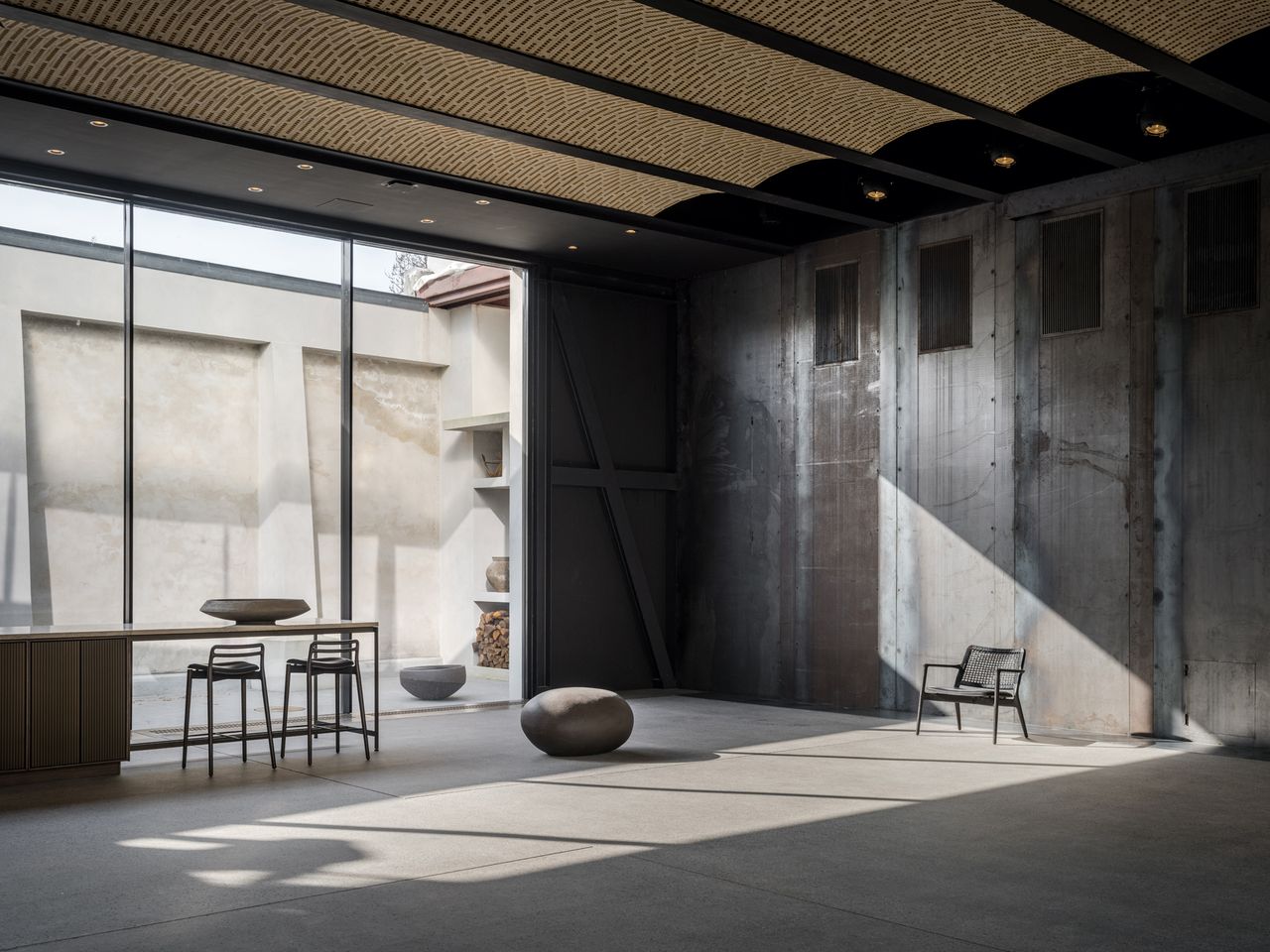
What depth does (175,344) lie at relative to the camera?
958 centimetres

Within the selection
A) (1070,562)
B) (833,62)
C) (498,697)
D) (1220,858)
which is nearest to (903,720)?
(1070,562)

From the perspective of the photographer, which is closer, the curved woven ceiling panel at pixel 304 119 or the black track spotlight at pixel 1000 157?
the curved woven ceiling panel at pixel 304 119

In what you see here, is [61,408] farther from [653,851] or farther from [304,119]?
[653,851]

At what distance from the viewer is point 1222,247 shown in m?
8.76

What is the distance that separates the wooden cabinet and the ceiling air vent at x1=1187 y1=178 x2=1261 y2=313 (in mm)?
7748

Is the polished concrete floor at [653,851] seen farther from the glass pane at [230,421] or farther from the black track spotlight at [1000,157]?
the black track spotlight at [1000,157]

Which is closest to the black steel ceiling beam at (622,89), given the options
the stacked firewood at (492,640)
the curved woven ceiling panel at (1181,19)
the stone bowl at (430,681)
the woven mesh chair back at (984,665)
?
the curved woven ceiling panel at (1181,19)

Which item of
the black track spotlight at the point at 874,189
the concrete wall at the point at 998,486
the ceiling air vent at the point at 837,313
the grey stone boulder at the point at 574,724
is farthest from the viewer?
the ceiling air vent at the point at 837,313

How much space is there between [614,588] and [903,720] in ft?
11.1

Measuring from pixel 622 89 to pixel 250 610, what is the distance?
4202 millimetres

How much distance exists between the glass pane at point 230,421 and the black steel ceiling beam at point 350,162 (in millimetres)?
1476

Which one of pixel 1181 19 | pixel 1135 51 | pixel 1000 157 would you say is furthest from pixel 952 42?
pixel 1000 157

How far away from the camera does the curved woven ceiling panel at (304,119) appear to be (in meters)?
7.21

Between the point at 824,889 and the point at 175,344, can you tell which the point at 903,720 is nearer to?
the point at 824,889
